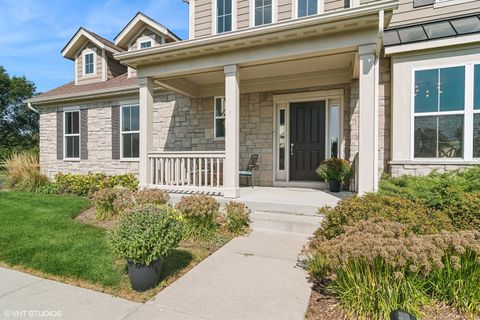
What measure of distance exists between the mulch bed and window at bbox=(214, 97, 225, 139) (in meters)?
5.83

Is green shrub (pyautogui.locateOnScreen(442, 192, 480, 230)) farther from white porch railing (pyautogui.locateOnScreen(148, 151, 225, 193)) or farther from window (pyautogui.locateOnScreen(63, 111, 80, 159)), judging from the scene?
window (pyautogui.locateOnScreen(63, 111, 80, 159))

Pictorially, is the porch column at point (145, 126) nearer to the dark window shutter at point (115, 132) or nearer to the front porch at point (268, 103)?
the front porch at point (268, 103)

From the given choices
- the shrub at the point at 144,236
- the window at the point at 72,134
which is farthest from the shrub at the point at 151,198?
the window at the point at 72,134

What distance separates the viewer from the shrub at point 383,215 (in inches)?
113

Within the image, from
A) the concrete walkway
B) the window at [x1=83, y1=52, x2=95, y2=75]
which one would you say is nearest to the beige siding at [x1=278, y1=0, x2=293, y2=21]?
the concrete walkway

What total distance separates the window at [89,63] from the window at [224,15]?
5499 mm

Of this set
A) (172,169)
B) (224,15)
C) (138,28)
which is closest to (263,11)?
(224,15)

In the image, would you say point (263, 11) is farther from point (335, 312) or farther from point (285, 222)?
point (335, 312)

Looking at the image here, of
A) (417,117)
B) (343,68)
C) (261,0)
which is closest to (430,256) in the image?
(417,117)

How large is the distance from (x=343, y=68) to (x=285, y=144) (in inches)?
88.1

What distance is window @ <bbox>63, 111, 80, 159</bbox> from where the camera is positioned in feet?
32.5

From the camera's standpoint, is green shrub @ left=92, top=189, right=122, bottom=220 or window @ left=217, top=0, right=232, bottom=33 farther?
window @ left=217, top=0, right=232, bottom=33

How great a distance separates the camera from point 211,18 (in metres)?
7.75

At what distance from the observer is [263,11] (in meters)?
7.35
